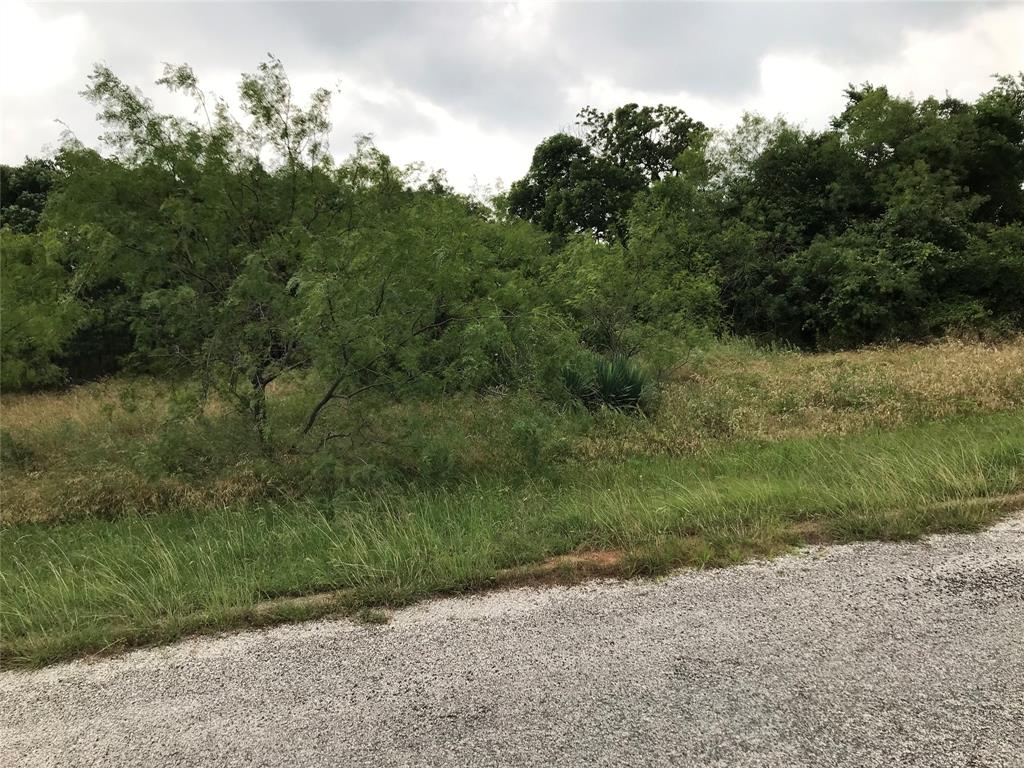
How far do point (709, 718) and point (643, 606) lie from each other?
819 millimetres

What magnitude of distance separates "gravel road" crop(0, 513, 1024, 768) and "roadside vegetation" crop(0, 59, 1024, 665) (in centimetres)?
38

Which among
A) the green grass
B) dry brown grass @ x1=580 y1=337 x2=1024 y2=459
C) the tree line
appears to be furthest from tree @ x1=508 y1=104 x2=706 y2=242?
the green grass

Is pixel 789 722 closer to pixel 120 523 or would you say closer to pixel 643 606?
pixel 643 606

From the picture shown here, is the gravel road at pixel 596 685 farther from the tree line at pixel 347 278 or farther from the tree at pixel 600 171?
the tree at pixel 600 171

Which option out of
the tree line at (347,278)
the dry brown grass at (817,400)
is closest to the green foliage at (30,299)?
the tree line at (347,278)

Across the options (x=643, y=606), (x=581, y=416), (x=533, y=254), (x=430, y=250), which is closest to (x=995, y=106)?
(x=533, y=254)

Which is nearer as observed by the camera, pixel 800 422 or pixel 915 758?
pixel 915 758

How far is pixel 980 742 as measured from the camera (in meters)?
2.06

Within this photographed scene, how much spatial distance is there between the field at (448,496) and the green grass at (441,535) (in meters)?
0.02

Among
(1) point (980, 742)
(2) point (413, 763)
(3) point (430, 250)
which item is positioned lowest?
(1) point (980, 742)

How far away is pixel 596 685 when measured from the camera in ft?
8.03

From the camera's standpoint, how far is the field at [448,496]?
3.40 meters

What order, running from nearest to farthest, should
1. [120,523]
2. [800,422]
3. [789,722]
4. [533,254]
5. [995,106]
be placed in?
[789,722] < [120,523] < [800,422] < [533,254] < [995,106]

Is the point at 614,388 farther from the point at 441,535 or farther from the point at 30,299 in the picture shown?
the point at 30,299
